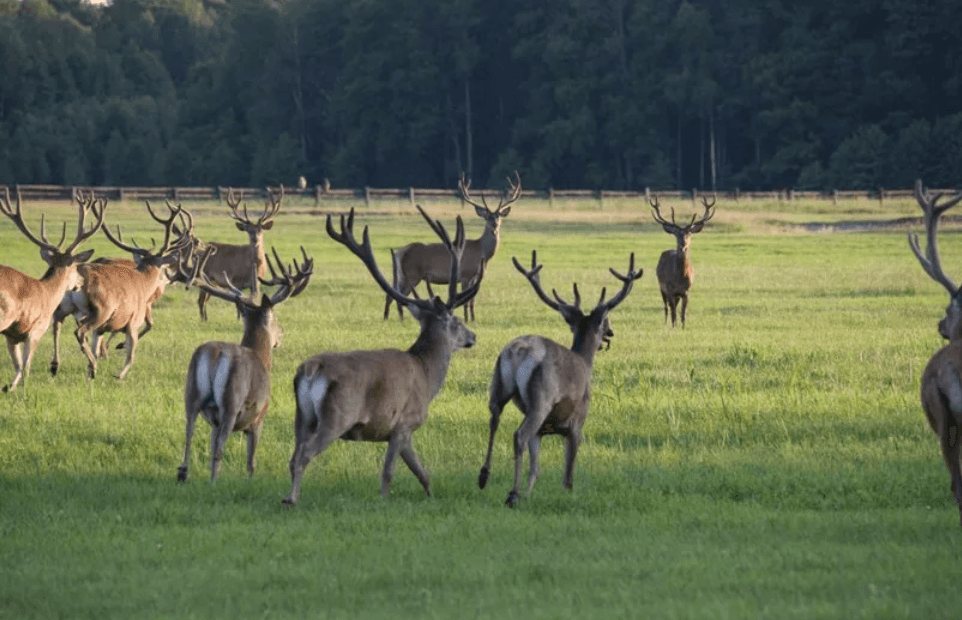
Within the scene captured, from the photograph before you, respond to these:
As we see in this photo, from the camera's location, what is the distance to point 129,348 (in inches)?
661

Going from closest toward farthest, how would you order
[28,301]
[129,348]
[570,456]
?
[570,456] → [28,301] → [129,348]

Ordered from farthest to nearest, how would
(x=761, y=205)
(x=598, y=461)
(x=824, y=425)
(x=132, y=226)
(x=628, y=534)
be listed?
(x=761, y=205)
(x=132, y=226)
(x=824, y=425)
(x=598, y=461)
(x=628, y=534)

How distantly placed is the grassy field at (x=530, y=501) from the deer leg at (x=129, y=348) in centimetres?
13

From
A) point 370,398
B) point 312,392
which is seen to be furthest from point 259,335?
point 312,392

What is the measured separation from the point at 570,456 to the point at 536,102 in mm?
80581

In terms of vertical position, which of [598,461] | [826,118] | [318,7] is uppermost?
[318,7]

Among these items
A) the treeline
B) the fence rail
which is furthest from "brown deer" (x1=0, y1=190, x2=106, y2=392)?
the treeline

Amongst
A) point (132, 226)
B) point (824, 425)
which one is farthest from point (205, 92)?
point (824, 425)

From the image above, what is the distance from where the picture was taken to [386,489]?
9727 millimetres

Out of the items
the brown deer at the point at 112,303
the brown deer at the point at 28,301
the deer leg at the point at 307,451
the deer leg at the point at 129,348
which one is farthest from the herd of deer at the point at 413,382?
the brown deer at the point at 112,303

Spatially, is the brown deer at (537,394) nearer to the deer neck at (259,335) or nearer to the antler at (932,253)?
the deer neck at (259,335)

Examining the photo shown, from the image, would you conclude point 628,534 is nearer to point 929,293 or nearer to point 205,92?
point 929,293

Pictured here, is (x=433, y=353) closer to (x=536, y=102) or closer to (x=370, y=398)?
(x=370, y=398)

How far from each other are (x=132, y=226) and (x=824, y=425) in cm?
3694
